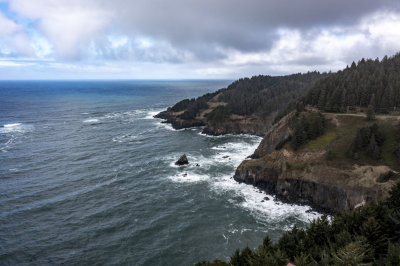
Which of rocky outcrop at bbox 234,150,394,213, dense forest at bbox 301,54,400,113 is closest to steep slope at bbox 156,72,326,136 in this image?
dense forest at bbox 301,54,400,113

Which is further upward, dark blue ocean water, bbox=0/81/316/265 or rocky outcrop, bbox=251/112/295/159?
rocky outcrop, bbox=251/112/295/159

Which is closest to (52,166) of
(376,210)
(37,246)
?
(37,246)

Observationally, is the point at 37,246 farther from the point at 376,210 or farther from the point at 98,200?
the point at 376,210

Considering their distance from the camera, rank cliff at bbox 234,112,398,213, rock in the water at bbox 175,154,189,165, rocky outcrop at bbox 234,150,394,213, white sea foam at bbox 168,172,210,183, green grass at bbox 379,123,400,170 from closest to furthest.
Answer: rocky outcrop at bbox 234,150,394,213
cliff at bbox 234,112,398,213
green grass at bbox 379,123,400,170
white sea foam at bbox 168,172,210,183
rock in the water at bbox 175,154,189,165

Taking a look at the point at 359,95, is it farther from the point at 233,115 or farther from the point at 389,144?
the point at 233,115

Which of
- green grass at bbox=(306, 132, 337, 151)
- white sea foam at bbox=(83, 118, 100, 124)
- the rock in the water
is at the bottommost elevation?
the rock in the water

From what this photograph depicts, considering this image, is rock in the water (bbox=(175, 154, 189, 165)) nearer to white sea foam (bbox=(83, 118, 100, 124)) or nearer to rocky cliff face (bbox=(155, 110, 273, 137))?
rocky cliff face (bbox=(155, 110, 273, 137))
